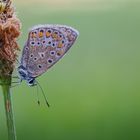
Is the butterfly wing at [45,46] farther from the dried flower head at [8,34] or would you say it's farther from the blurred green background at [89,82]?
the blurred green background at [89,82]

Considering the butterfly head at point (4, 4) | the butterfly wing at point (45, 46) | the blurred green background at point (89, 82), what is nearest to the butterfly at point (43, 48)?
the butterfly wing at point (45, 46)

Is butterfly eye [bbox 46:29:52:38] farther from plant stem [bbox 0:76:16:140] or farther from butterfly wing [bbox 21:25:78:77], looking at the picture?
plant stem [bbox 0:76:16:140]

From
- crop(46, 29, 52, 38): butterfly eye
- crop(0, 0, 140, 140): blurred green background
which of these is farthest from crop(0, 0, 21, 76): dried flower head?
crop(0, 0, 140, 140): blurred green background

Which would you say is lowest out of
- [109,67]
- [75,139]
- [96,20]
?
[75,139]

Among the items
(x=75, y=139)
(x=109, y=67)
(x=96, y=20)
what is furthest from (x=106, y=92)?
(x=96, y=20)

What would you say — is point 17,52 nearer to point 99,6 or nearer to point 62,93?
point 62,93

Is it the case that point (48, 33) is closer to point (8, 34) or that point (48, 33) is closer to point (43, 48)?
→ point (43, 48)
